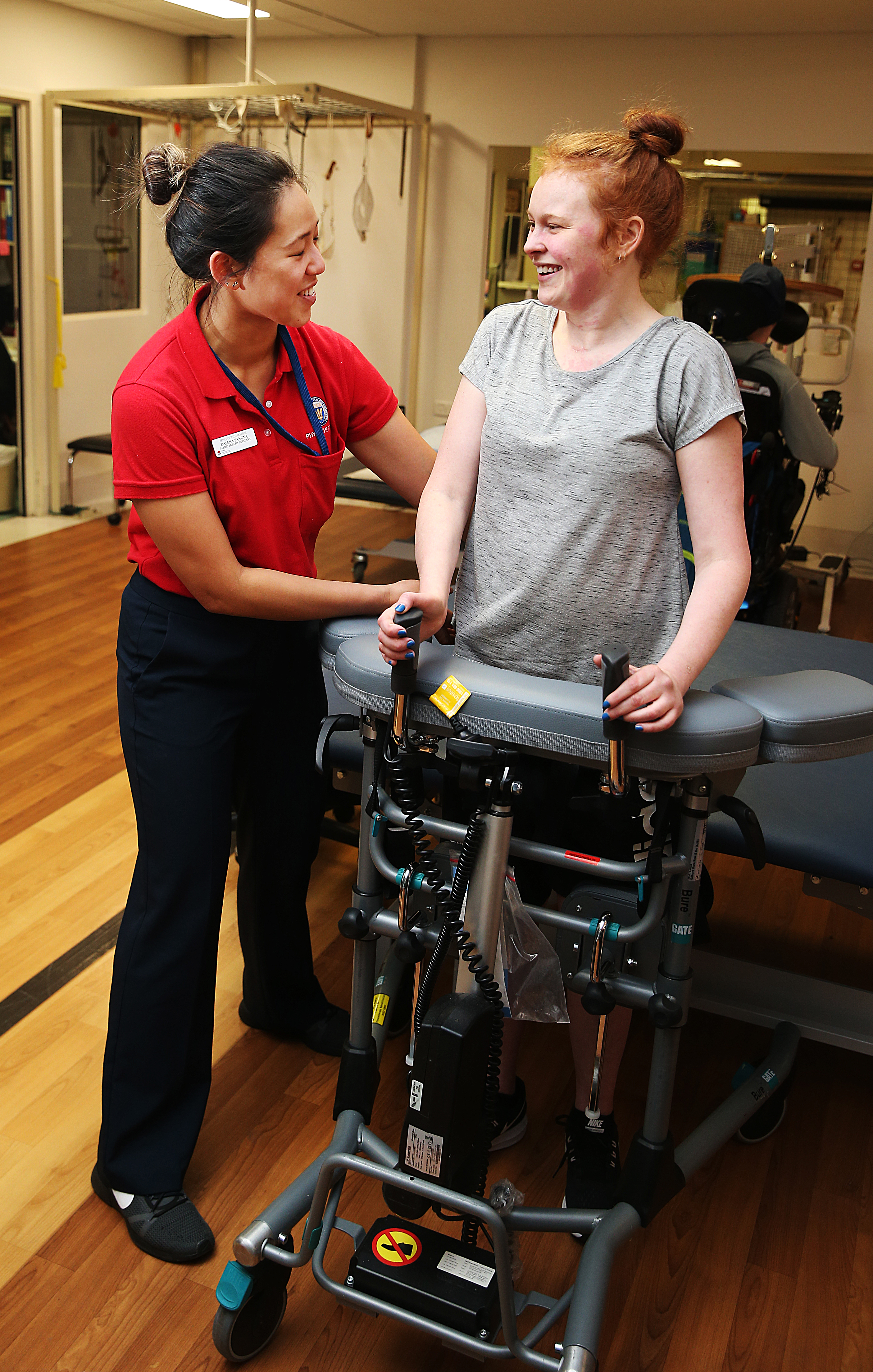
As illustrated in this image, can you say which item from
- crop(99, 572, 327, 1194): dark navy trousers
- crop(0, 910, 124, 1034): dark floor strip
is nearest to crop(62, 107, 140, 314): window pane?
crop(0, 910, 124, 1034): dark floor strip

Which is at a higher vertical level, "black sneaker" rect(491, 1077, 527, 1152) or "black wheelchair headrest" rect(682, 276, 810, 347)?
"black wheelchair headrest" rect(682, 276, 810, 347)

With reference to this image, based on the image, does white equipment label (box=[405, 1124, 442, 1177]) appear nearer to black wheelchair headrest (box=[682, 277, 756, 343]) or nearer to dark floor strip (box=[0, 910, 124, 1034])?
dark floor strip (box=[0, 910, 124, 1034])

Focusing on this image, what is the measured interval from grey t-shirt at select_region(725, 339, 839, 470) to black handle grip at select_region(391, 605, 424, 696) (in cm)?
303

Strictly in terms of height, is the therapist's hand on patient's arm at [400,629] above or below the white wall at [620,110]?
below

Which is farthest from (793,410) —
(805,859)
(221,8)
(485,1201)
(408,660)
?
(221,8)

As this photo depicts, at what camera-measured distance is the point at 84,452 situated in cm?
615

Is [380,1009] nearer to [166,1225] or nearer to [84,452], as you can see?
[166,1225]

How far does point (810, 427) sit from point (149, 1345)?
3503mm

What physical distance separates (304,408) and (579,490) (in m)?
0.44

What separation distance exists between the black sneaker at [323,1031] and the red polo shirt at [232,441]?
829mm

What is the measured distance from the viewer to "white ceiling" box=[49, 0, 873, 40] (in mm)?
5090

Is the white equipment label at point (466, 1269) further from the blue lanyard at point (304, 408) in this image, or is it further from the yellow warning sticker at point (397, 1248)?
the blue lanyard at point (304, 408)

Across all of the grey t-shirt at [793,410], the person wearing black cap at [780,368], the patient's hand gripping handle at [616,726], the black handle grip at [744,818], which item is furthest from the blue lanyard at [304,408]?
the grey t-shirt at [793,410]

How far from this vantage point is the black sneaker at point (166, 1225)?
1.53m
